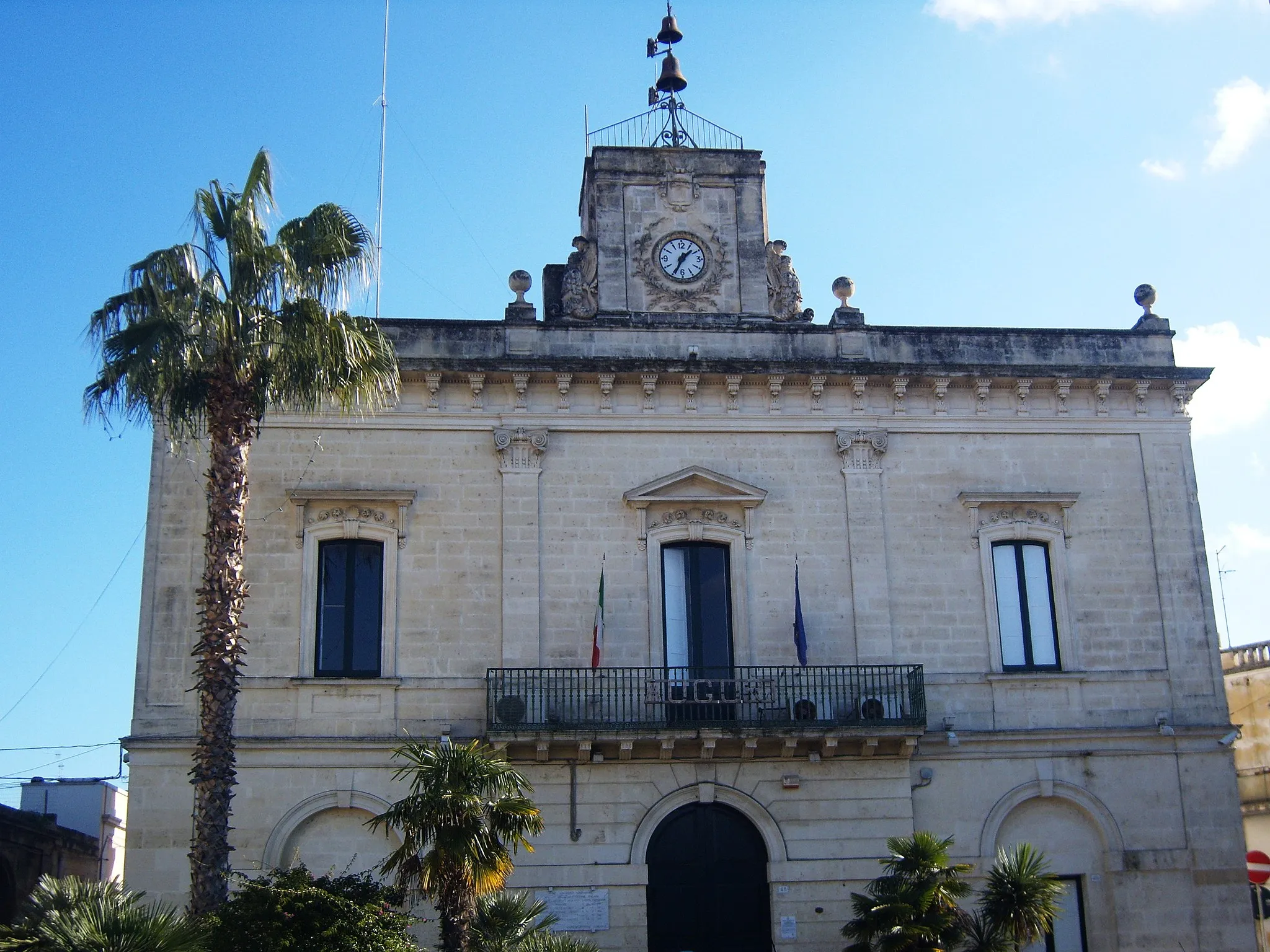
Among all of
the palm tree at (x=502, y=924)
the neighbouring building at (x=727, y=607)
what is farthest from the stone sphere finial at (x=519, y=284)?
the palm tree at (x=502, y=924)

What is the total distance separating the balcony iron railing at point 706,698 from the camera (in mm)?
18969

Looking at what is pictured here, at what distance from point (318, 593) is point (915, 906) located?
8855 mm

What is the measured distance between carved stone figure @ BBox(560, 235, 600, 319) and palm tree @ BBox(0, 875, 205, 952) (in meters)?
11.0

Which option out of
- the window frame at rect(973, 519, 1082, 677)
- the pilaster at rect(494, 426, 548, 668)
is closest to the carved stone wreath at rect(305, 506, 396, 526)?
the pilaster at rect(494, 426, 548, 668)

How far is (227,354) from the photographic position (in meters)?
15.9

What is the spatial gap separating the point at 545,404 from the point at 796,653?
4.97 meters

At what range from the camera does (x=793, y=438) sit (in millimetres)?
20922

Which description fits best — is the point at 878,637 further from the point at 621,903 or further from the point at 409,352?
the point at 409,352

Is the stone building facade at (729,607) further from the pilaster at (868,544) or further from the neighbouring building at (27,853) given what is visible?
the neighbouring building at (27,853)

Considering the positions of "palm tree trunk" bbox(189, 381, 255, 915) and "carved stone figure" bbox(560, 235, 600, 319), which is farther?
"carved stone figure" bbox(560, 235, 600, 319)

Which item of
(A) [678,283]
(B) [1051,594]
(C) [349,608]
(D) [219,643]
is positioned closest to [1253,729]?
(B) [1051,594]

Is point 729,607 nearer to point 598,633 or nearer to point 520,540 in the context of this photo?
point 598,633

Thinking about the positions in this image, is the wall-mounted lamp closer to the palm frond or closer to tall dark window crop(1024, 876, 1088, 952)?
tall dark window crop(1024, 876, 1088, 952)

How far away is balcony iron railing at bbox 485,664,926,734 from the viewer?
18969 mm
